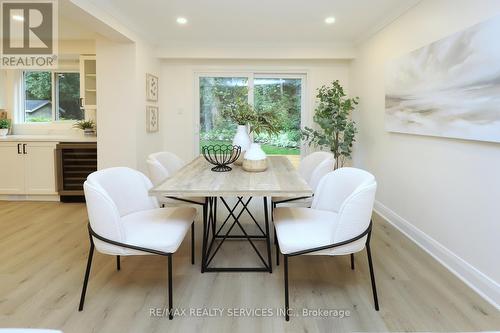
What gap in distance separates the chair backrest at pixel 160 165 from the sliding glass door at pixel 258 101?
246 centimetres

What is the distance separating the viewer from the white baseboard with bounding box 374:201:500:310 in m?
2.23

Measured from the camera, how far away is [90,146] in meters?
4.61

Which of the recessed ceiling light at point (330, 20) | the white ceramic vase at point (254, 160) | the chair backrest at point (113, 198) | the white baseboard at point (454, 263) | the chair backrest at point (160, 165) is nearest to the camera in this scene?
the chair backrest at point (113, 198)

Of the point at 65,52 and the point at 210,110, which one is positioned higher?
the point at 65,52

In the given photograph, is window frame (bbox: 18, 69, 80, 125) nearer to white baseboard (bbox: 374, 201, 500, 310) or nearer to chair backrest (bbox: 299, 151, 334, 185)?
chair backrest (bbox: 299, 151, 334, 185)

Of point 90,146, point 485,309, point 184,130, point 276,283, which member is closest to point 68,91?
point 90,146

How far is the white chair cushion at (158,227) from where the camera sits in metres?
2.00

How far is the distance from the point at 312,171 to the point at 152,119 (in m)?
2.71

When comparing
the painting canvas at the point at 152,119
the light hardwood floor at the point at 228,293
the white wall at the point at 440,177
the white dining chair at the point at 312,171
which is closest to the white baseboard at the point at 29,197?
the painting canvas at the point at 152,119

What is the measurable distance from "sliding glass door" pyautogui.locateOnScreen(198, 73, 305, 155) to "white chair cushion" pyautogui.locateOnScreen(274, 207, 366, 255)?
333 centimetres

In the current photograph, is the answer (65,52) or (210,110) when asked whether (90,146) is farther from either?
(210,110)

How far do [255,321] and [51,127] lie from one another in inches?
192

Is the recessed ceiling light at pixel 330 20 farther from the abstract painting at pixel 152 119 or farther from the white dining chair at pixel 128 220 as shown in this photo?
the white dining chair at pixel 128 220

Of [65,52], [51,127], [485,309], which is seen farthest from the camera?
[51,127]
